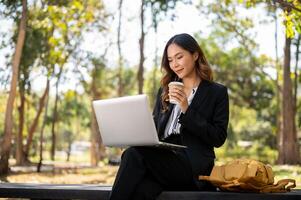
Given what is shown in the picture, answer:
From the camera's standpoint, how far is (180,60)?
335cm

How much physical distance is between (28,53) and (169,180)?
15.8m

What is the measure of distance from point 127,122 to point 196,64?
0.78 m

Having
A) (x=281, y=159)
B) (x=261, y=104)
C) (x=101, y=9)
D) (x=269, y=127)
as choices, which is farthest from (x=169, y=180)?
(x=269, y=127)

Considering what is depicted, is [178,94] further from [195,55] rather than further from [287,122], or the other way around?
[287,122]

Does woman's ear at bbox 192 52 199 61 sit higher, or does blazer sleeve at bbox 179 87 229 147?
woman's ear at bbox 192 52 199 61

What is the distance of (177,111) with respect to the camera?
341cm

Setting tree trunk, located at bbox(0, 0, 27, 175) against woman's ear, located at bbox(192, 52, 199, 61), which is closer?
woman's ear, located at bbox(192, 52, 199, 61)

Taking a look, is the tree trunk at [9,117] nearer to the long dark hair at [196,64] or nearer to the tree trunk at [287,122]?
the tree trunk at [287,122]

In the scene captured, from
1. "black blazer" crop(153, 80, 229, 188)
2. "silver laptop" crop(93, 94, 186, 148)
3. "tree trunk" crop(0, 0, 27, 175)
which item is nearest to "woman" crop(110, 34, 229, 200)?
"black blazer" crop(153, 80, 229, 188)

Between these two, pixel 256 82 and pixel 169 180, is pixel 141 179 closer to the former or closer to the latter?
pixel 169 180

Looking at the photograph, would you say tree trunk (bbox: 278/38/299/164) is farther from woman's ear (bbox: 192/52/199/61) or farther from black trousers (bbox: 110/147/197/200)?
black trousers (bbox: 110/147/197/200)

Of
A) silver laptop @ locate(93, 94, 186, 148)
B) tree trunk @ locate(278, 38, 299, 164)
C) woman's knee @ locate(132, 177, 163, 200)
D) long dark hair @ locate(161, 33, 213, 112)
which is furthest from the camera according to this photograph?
tree trunk @ locate(278, 38, 299, 164)

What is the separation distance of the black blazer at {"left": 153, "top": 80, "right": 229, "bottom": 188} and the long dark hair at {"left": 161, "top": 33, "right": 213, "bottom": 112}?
2.4 inches

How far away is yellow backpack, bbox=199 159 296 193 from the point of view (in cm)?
297
